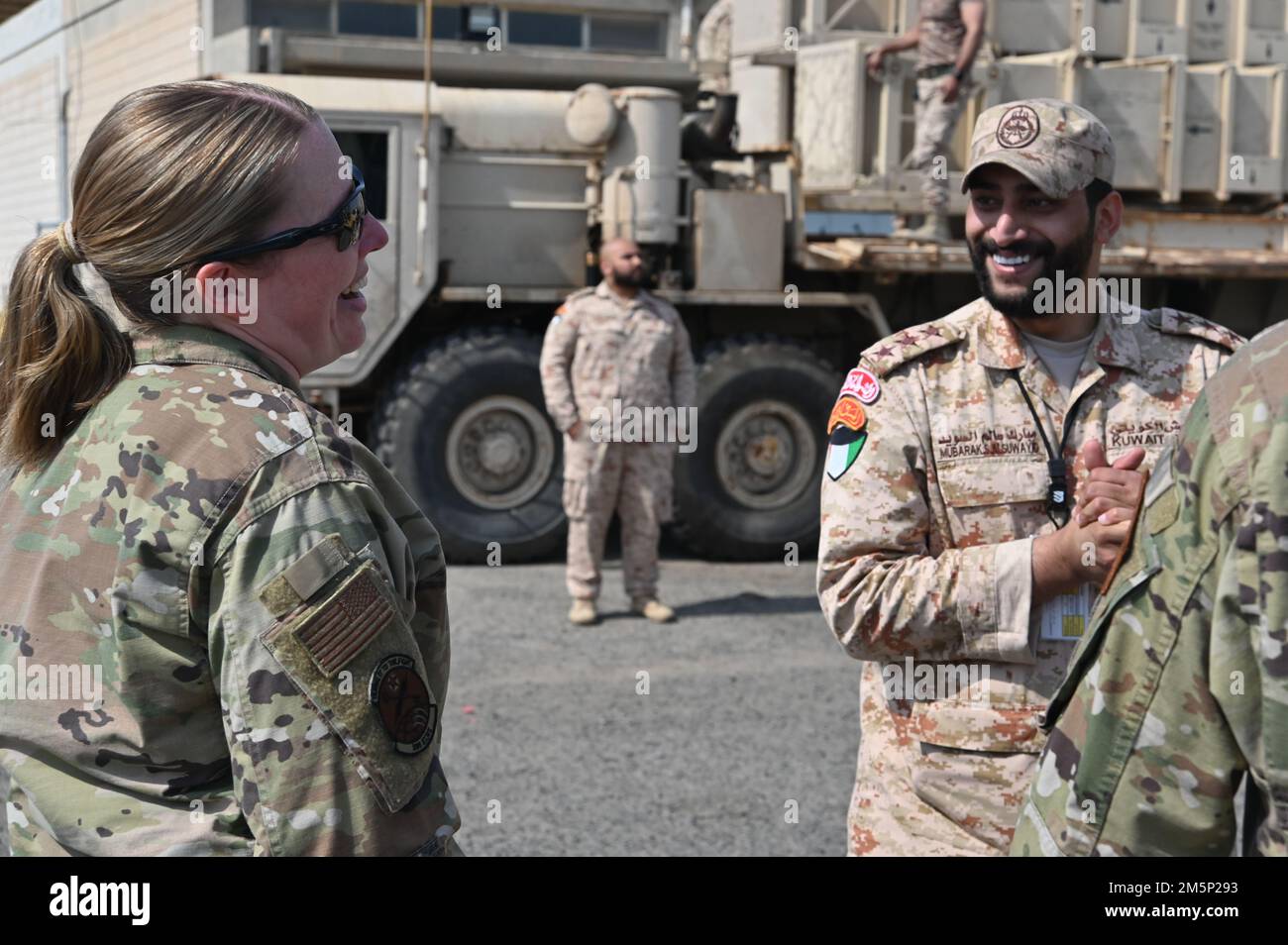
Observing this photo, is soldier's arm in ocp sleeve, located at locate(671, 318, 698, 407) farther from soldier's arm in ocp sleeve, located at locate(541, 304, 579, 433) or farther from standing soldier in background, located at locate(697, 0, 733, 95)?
standing soldier in background, located at locate(697, 0, 733, 95)

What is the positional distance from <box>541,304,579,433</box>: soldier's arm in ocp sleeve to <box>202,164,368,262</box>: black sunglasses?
19.8 feet

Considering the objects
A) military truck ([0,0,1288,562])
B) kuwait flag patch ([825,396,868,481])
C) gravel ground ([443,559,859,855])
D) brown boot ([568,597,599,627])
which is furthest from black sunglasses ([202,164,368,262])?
military truck ([0,0,1288,562])

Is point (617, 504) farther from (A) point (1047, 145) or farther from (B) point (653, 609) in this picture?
(A) point (1047, 145)

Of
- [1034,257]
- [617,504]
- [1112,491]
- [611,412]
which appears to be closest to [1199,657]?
[1112,491]

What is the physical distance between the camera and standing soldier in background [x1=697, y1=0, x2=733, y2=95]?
1052cm

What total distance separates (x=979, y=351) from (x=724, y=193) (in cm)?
682

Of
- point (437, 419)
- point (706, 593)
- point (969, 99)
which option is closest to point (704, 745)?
point (706, 593)

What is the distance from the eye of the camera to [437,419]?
29.7ft

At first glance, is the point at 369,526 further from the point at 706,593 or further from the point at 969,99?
the point at 969,99

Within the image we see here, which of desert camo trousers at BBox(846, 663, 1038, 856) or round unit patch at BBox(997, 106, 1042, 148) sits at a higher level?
round unit patch at BBox(997, 106, 1042, 148)

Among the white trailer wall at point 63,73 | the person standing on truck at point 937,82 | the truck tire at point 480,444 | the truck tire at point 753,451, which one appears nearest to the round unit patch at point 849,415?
the truck tire at point 480,444

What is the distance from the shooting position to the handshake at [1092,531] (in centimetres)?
230

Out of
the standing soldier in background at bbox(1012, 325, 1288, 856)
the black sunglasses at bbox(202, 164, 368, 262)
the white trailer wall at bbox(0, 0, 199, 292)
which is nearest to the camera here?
the standing soldier in background at bbox(1012, 325, 1288, 856)

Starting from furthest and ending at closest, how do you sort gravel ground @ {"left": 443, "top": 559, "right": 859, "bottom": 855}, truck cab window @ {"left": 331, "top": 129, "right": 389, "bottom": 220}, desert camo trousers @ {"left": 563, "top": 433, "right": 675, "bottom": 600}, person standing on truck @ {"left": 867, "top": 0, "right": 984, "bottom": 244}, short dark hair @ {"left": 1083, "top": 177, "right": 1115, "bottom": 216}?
person standing on truck @ {"left": 867, "top": 0, "right": 984, "bottom": 244}
truck cab window @ {"left": 331, "top": 129, "right": 389, "bottom": 220}
desert camo trousers @ {"left": 563, "top": 433, "right": 675, "bottom": 600}
gravel ground @ {"left": 443, "top": 559, "right": 859, "bottom": 855}
short dark hair @ {"left": 1083, "top": 177, "right": 1115, "bottom": 216}
